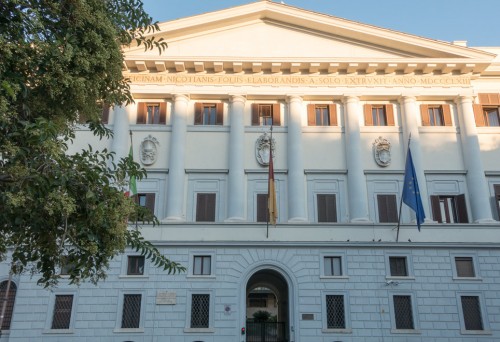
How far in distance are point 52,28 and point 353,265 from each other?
17.5 m

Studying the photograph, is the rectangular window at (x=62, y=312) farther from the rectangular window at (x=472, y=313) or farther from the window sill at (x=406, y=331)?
the rectangular window at (x=472, y=313)

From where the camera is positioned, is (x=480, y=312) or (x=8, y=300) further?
(x=8, y=300)

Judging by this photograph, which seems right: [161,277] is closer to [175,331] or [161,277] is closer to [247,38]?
[175,331]

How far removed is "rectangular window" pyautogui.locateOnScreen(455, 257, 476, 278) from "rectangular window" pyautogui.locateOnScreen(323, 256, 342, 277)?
5615mm

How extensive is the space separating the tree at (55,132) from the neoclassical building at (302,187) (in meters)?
12.4

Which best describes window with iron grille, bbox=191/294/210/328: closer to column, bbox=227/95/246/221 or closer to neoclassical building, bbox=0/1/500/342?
neoclassical building, bbox=0/1/500/342

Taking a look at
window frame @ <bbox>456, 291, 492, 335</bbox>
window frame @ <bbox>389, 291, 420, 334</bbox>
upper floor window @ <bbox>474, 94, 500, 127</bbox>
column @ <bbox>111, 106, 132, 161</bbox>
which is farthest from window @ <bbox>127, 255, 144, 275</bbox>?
upper floor window @ <bbox>474, 94, 500, 127</bbox>

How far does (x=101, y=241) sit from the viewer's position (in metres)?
10.1

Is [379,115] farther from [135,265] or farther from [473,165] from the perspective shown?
[135,265]

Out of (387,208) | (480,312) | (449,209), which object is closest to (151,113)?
(387,208)

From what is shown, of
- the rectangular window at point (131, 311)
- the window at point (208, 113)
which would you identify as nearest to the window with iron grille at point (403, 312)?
the rectangular window at point (131, 311)

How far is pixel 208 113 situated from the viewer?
26.8m

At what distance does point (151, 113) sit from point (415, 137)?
553 inches

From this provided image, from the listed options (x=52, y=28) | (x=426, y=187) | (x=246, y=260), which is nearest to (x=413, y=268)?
(x=426, y=187)
